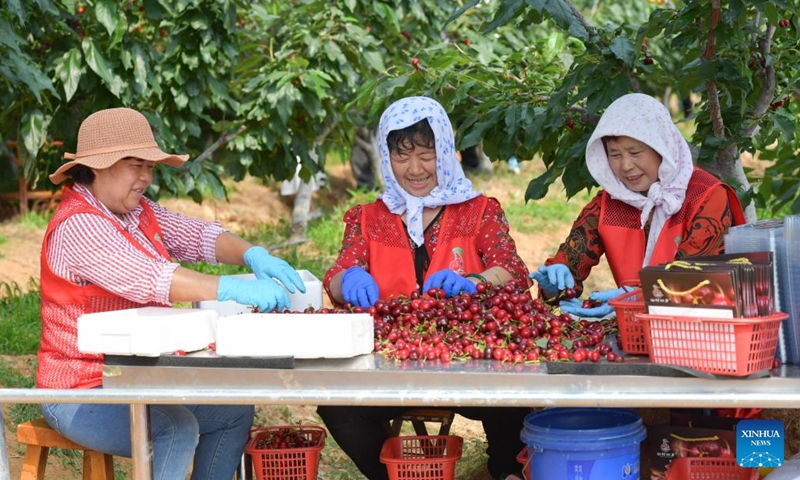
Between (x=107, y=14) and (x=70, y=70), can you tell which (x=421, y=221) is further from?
(x=70, y=70)

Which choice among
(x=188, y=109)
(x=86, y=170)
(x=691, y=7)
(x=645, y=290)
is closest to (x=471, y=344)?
(x=645, y=290)

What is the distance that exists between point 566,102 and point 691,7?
71 cm

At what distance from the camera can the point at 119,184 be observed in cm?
307

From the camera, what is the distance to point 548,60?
4469mm

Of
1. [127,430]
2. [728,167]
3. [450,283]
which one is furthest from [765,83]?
[127,430]

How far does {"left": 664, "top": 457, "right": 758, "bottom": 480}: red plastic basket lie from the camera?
2832mm

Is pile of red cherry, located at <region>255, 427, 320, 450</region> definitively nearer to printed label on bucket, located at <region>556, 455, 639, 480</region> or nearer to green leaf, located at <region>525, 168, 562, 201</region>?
printed label on bucket, located at <region>556, 455, 639, 480</region>

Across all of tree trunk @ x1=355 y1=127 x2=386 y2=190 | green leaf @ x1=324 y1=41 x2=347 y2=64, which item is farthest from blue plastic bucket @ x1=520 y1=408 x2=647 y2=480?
tree trunk @ x1=355 y1=127 x2=386 y2=190

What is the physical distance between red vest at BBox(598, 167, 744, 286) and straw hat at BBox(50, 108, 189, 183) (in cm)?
146

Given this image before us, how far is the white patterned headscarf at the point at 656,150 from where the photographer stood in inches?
128

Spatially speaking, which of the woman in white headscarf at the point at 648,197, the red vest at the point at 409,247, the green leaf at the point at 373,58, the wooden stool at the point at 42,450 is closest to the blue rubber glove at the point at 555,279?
the woman in white headscarf at the point at 648,197

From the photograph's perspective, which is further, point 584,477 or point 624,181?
point 624,181

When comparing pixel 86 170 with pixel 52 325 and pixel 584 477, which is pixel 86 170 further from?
pixel 584 477

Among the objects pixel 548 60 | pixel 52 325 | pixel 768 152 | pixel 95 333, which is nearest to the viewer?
pixel 95 333
